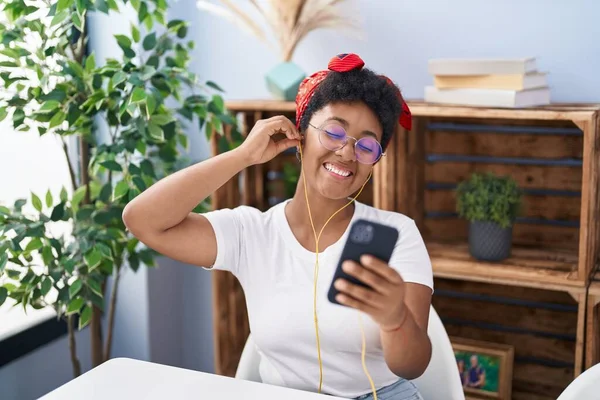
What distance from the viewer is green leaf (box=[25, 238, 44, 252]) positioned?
69.3 inches

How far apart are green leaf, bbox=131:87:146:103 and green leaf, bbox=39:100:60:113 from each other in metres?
0.22

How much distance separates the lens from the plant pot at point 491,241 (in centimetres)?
199

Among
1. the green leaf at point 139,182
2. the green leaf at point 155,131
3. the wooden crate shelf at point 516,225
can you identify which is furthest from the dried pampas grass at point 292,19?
the green leaf at point 139,182

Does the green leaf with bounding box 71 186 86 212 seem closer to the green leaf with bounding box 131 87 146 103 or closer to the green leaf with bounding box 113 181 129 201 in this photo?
the green leaf with bounding box 113 181 129 201

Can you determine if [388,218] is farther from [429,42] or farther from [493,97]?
[429,42]

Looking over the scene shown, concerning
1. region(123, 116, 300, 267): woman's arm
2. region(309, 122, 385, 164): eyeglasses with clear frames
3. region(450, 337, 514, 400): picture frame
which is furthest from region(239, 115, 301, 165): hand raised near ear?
region(450, 337, 514, 400): picture frame

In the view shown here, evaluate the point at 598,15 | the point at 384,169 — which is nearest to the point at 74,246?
the point at 384,169

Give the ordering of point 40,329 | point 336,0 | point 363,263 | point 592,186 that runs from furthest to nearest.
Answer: point 40,329 → point 336,0 → point 592,186 → point 363,263

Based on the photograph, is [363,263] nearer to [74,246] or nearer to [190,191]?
[190,191]

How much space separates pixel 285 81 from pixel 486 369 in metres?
1.10

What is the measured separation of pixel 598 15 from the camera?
2029mm

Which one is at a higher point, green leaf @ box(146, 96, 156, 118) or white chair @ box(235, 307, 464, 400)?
green leaf @ box(146, 96, 156, 118)

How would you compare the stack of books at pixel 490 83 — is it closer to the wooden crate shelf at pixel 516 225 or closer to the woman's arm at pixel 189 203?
the wooden crate shelf at pixel 516 225

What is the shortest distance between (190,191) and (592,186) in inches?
41.5
